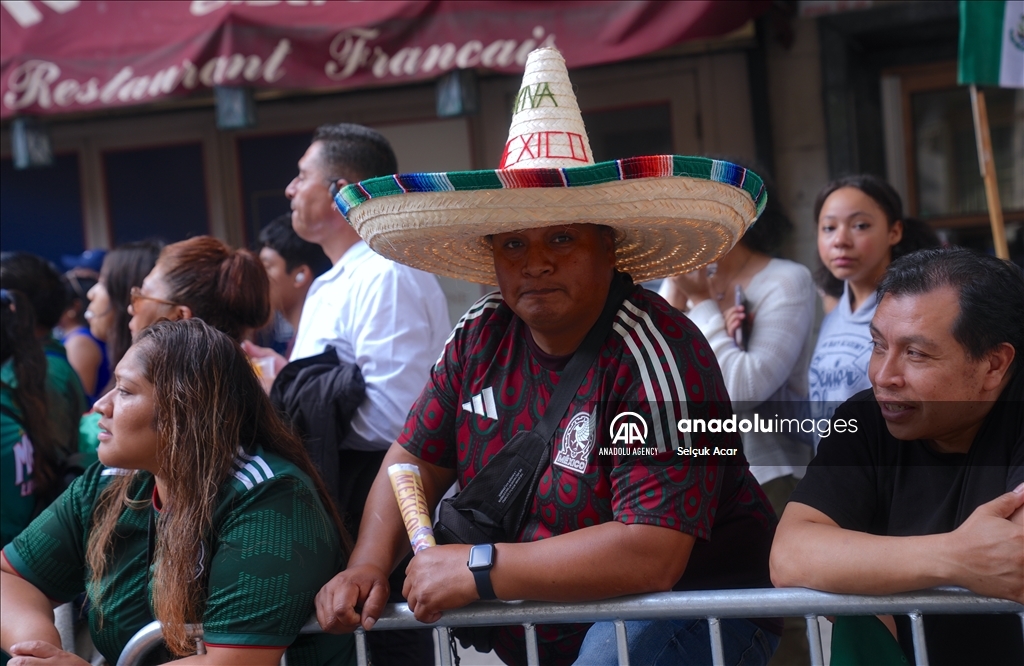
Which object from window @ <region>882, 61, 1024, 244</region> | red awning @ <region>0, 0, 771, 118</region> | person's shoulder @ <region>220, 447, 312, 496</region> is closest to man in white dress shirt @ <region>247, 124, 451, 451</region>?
person's shoulder @ <region>220, 447, 312, 496</region>

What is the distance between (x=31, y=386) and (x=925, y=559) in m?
3.00

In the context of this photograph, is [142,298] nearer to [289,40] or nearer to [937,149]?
[289,40]

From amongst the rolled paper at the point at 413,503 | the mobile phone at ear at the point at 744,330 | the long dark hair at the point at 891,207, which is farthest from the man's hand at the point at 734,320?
the rolled paper at the point at 413,503

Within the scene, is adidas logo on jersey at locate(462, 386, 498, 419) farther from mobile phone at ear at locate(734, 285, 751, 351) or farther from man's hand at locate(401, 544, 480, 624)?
mobile phone at ear at locate(734, 285, 751, 351)

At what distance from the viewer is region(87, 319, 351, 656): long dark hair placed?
2402 millimetres

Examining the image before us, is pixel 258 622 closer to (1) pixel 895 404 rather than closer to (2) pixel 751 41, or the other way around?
(1) pixel 895 404

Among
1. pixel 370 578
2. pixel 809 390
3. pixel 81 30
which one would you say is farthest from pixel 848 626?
pixel 81 30

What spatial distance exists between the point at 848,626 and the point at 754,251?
192 cm

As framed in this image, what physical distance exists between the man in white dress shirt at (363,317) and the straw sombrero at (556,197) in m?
0.54

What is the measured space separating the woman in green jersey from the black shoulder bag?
37cm

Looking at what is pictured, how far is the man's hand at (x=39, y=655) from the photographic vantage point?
2412mm

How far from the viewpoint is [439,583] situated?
7.32 feet

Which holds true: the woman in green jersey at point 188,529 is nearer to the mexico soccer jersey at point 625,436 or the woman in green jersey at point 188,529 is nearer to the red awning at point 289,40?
the mexico soccer jersey at point 625,436

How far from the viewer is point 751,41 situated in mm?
5613
